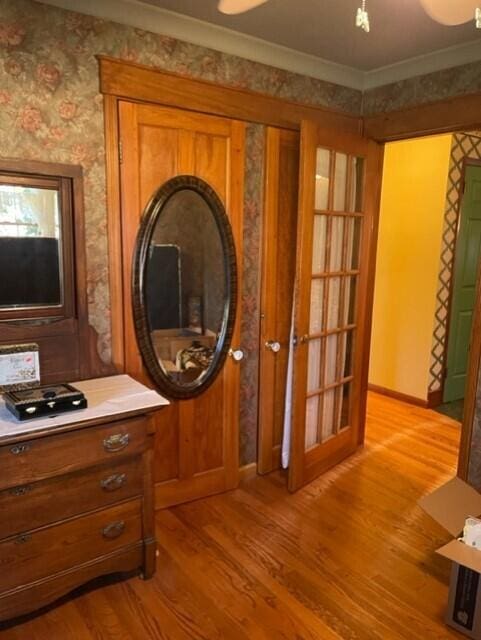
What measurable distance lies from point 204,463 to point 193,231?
1266mm

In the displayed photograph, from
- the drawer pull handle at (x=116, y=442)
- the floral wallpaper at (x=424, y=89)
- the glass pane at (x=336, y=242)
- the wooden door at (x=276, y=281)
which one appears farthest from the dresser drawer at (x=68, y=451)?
the floral wallpaper at (x=424, y=89)

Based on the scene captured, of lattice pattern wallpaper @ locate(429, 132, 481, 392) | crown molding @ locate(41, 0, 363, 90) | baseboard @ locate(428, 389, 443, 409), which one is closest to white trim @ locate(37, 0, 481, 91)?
crown molding @ locate(41, 0, 363, 90)

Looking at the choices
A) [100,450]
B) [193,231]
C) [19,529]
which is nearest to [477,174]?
[193,231]

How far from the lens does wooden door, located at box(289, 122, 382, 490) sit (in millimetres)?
2557

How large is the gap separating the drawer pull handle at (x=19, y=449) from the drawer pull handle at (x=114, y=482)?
342mm

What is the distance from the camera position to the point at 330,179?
2689 millimetres

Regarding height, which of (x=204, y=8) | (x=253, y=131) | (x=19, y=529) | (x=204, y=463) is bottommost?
(x=204, y=463)

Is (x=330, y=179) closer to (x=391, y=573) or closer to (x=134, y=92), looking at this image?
(x=134, y=92)

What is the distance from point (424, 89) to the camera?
2643 mm

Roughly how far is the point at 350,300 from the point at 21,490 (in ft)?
7.04

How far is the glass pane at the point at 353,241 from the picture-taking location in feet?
9.53

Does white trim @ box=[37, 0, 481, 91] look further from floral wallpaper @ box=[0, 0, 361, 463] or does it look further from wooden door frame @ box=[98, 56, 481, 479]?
wooden door frame @ box=[98, 56, 481, 479]

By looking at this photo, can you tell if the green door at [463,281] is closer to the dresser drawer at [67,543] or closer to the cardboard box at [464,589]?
the cardboard box at [464,589]

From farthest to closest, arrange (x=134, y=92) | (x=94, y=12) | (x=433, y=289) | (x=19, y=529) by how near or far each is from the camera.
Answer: (x=433, y=289) → (x=134, y=92) → (x=94, y=12) → (x=19, y=529)
